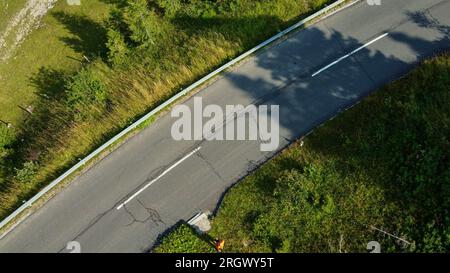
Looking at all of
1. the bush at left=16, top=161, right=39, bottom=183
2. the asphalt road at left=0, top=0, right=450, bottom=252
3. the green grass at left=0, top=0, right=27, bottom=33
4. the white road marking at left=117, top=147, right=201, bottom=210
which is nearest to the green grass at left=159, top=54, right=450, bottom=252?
the asphalt road at left=0, top=0, right=450, bottom=252

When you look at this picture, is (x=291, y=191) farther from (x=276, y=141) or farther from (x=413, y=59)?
(x=413, y=59)

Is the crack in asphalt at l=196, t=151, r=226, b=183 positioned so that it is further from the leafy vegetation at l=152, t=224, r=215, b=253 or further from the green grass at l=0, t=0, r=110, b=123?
the green grass at l=0, t=0, r=110, b=123

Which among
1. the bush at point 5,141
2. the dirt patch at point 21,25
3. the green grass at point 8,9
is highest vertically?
the green grass at point 8,9

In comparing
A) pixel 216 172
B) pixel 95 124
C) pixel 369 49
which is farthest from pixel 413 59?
pixel 95 124

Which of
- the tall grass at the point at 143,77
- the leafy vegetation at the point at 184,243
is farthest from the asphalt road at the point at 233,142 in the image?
the tall grass at the point at 143,77

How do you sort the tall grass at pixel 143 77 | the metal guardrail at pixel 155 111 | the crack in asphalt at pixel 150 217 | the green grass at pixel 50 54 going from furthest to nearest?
the green grass at pixel 50 54, the tall grass at pixel 143 77, the metal guardrail at pixel 155 111, the crack in asphalt at pixel 150 217

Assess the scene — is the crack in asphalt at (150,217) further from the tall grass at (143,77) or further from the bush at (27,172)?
the bush at (27,172)
